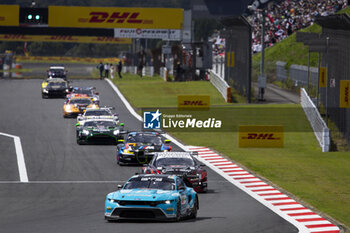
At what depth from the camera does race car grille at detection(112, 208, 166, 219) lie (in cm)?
1944

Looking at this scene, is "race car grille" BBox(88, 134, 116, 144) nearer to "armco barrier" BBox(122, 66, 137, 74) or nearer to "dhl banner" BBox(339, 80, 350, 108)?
"dhl banner" BBox(339, 80, 350, 108)

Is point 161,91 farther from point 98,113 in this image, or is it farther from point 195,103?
point 98,113

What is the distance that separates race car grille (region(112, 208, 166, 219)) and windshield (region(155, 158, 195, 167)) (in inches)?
272

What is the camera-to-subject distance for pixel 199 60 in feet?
271

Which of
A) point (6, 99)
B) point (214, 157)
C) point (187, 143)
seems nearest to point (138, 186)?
point (214, 157)

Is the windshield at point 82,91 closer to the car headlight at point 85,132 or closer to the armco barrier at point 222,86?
the armco barrier at point 222,86

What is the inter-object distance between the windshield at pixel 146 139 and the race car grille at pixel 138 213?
13537mm

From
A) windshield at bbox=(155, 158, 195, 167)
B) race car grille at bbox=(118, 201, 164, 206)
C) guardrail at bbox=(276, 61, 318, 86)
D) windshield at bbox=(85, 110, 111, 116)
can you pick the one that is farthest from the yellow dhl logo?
race car grille at bbox=(118, 201, 164, 206)

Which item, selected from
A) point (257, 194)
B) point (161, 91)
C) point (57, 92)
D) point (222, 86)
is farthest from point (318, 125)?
point (161, 91)

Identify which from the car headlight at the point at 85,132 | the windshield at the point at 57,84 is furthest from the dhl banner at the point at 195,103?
the car headlight at the point at 85,132

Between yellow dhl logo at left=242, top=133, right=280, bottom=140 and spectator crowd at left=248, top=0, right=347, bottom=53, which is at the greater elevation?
spectator crowd at left=248, top=0, right=347, bottom=53

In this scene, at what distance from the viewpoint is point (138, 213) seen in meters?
19.6

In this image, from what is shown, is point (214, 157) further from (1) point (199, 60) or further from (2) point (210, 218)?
(1) point (199, 60)

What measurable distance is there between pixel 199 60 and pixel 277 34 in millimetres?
7448
